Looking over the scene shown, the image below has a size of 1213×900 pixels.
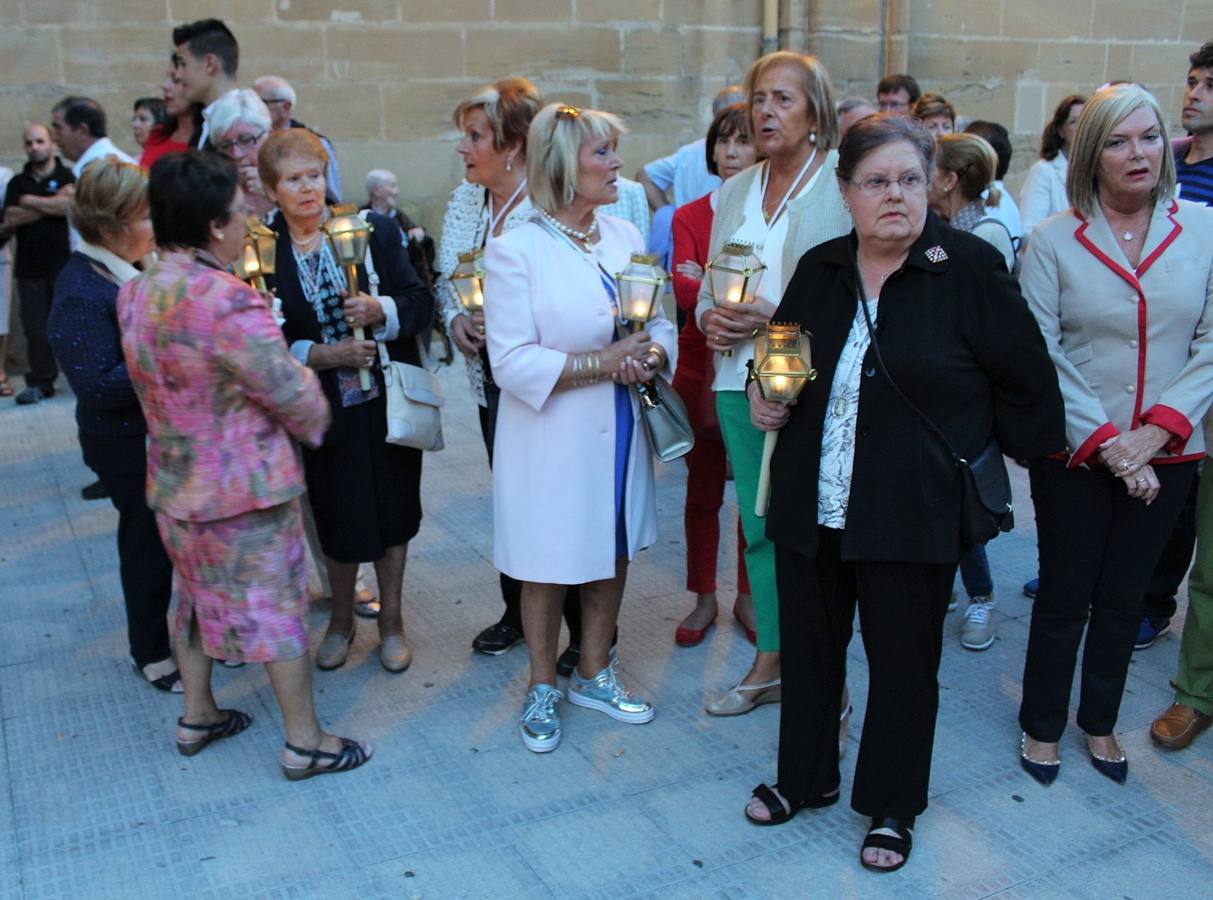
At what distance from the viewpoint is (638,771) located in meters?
3.69

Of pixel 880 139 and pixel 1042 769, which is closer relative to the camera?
pixel 880 139

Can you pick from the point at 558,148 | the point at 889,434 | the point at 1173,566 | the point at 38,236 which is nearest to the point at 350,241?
the point at 558,148

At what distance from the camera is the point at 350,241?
3.96 m

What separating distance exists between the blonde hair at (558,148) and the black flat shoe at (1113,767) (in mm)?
2488

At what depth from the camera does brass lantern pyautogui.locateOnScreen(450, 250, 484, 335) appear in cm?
404

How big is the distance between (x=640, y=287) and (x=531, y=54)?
6349mm

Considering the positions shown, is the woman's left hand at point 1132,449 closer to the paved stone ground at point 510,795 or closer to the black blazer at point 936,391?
the black blazer at point 936,391

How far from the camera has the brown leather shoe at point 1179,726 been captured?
3.80 m

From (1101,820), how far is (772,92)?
8.27 feet

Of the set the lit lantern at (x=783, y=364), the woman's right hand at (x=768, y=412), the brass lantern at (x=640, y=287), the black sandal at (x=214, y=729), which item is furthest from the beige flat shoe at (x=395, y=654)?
the lit lantern at (x=783, y=364)

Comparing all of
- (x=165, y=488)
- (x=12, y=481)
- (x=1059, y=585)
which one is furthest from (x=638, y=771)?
(x=12, y=481)

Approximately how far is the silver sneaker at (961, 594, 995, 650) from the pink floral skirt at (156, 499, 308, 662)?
2.60m

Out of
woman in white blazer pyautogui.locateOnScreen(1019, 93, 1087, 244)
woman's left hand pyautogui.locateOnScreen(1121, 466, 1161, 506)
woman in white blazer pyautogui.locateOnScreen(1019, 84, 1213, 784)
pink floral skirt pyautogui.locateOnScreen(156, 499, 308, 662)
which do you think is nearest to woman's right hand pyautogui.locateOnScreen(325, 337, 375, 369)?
pink floral skirt pyautogui.locateOnScreen(156, 499, 308, 662)

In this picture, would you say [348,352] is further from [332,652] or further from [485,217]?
[332,652]
